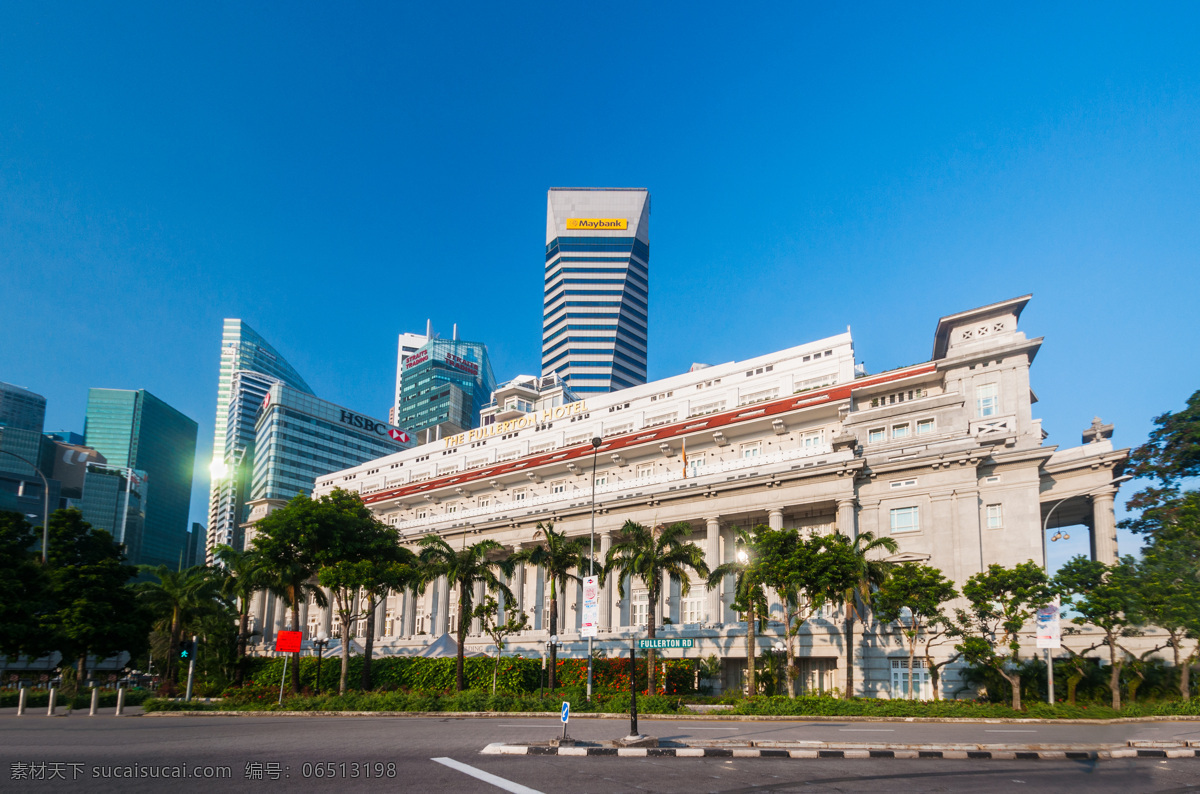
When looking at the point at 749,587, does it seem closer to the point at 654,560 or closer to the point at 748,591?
the point at 748,591

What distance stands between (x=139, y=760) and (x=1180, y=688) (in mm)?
43082

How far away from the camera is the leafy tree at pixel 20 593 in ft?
148

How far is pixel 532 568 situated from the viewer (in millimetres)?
72625

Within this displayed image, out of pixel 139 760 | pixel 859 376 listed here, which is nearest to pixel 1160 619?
pixel 859 376

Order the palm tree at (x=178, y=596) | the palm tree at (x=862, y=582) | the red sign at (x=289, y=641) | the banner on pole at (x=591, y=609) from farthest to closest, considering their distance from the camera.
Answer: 1. the palm tree at (x=178, y=596)
2. the red sign at (x=289, y=641)
3. the palm tree at (x=862, y=582)
4. the banner on pole at (x=591, y=609)

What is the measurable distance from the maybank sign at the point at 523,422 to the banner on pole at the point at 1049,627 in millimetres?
54319

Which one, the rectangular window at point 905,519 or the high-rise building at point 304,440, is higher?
the high-rise building at point 304,440

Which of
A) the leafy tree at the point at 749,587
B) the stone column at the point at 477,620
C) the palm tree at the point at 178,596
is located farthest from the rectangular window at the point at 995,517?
the palm tree at the point at 178,596

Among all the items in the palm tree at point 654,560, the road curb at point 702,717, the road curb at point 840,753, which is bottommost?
the road curb at point 702,717

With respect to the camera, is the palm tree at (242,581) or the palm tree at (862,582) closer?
the palm tree at (862,582)

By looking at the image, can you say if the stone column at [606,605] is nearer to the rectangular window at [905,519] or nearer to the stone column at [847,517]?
the stone column at [847,517]

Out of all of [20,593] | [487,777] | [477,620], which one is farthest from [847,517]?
[20,593]

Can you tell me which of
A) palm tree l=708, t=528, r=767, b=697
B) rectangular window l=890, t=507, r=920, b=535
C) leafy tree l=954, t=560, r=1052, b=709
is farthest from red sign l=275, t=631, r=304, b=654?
rectangular window l=890, t=507, r=920, b=535

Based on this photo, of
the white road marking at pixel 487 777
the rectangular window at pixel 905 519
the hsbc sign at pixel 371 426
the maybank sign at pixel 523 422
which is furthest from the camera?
the hsbc sign at pixel 371 426
